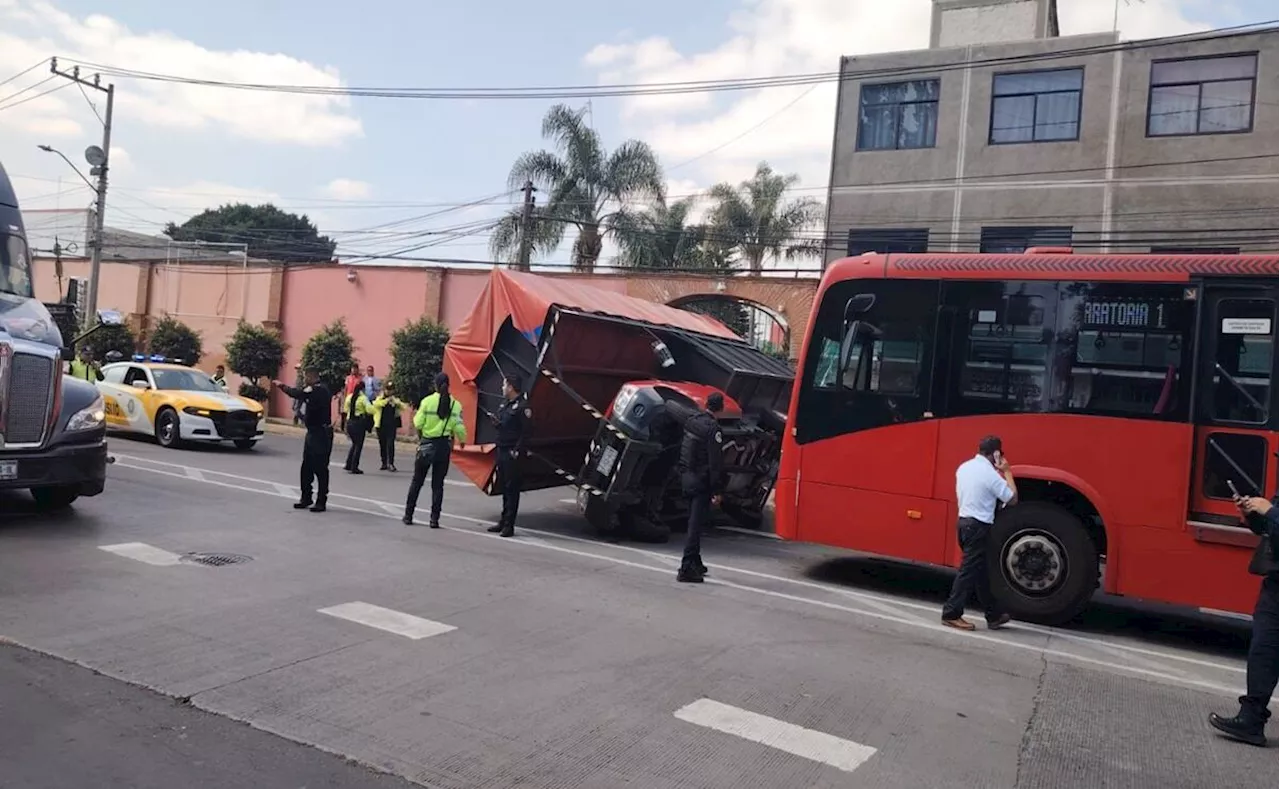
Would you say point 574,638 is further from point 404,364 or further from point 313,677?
point 404,364

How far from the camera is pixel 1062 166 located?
22.2m

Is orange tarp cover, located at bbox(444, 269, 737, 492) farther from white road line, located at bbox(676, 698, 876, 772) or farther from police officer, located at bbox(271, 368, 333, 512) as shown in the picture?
white road line, located at bbox(676, 698, 876, 772)

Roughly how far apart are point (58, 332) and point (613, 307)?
6185 mm

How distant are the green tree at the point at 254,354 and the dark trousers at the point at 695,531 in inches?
923

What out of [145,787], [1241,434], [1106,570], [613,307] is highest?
[613,307]

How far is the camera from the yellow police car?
56.2 feet

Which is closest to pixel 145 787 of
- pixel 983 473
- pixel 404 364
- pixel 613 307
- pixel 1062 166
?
pixel 983 473

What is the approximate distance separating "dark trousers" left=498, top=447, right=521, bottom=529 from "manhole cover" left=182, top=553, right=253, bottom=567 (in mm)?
2914

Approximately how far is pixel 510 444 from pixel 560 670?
496cm

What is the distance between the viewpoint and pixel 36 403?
907 centimetres

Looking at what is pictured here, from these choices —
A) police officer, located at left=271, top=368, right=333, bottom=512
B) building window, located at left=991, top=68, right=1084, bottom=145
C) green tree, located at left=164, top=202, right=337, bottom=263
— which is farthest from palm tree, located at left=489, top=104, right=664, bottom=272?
green tree, located at left=164, top=202, right=337, bottom=263

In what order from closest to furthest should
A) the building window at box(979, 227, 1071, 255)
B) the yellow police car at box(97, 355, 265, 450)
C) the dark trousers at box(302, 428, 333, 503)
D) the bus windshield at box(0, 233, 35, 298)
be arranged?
the bus windshield at box(0, 233, 35, 298), the dark trousers at box(302, 428, 333, 503), the yellow police car at box(97, 355, 265, 450), the building window at box(979, 227, 1071, 255)

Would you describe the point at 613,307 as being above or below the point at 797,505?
above

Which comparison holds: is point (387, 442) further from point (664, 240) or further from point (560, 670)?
point (664, 240)
